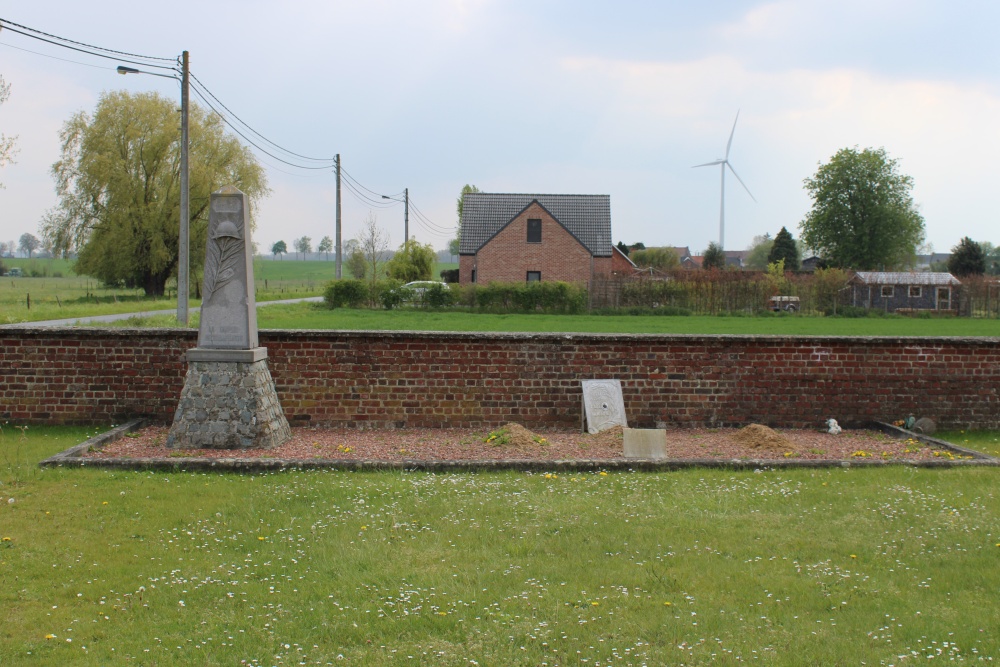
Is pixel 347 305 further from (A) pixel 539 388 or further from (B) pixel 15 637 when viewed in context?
(B) pixel 15 637

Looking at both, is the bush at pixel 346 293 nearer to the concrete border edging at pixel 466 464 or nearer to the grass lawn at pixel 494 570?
the concrete border edging at pixel 466 464

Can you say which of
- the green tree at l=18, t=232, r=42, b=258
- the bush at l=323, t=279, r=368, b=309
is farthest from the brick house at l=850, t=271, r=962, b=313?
the green tree at l=18, t=232, r=42, b=258

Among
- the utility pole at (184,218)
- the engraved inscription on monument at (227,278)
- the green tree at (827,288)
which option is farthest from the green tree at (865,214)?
the engraved inscription on monument at (227,278)

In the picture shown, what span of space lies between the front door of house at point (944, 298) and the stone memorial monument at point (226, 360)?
2278 inches

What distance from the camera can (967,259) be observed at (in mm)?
75812

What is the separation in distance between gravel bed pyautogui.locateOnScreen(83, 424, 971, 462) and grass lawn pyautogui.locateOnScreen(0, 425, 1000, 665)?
123 cm

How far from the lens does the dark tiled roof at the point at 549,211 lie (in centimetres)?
5409

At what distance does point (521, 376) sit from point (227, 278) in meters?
4.16

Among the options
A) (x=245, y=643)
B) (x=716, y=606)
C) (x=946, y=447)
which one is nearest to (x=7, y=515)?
(x=245, y=643)

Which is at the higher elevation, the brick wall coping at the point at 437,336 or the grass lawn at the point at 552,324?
the brick wall coping at the point at 437,336

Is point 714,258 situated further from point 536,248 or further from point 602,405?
point 602,405

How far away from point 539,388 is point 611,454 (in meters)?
2.18

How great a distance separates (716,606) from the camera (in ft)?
16.1

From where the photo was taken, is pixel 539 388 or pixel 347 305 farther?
pixel 347 305
